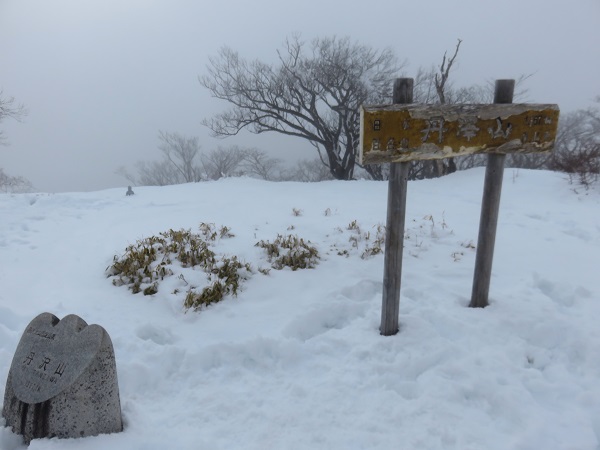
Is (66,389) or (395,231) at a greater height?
(395,231)

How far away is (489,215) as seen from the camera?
3896mm

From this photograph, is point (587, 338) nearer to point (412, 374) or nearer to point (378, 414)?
point (412, 374)

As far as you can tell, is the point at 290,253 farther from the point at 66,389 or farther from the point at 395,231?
the point at 66,389

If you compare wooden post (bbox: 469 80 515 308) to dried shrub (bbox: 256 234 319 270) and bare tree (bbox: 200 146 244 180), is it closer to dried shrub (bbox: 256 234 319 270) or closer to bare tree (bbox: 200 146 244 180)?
dried shrub (bbox: 256 234 319 270)

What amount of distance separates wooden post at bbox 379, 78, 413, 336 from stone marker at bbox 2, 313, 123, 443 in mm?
2390

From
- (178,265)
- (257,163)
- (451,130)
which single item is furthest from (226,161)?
(451,130)

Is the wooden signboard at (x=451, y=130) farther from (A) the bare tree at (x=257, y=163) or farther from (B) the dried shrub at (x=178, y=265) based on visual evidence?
(A) the bare tree at (x=257, y=163)

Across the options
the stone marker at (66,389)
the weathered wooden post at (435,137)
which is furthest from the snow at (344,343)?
the weathered wooden post at (435,137)

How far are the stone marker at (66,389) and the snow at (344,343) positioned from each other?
0.31 ft

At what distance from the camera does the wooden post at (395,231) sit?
10.8 ft

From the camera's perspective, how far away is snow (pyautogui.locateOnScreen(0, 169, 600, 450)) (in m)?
2.68

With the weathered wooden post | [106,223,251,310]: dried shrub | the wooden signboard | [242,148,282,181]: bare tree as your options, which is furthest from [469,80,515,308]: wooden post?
[242,148,282,181]: bare tree

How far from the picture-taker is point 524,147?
3521mm

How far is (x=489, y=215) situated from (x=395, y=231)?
1151mm
